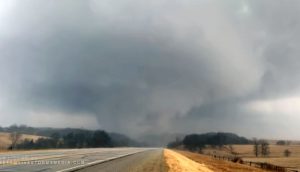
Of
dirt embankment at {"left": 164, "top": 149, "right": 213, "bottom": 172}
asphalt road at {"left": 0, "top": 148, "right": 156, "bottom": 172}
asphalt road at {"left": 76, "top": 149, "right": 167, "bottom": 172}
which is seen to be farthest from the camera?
dirt embankment at {"left": 164, "top": 149, "right": 213, "bottom": 172}

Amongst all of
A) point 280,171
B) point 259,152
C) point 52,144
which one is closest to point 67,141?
point 52,144

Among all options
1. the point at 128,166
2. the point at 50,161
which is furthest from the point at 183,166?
the point at 50,161

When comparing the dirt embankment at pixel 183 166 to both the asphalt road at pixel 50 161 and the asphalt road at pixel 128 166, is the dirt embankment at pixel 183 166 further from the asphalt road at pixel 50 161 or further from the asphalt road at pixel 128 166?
the asphalt road at pixel 50 161

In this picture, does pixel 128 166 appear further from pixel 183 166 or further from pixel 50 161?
pixel 183 166

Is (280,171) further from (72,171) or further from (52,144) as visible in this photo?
(52,144)

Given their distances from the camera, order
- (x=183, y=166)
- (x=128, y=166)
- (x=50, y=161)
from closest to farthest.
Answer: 1. (x=128, y=166)
2. (x=50, y=161)
3. (x=183, y=166)

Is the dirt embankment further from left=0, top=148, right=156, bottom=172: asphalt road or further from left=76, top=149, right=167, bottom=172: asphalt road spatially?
left=0, top=148, right=156, bottom=172: asphalt road

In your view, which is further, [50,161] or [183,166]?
[183,166]

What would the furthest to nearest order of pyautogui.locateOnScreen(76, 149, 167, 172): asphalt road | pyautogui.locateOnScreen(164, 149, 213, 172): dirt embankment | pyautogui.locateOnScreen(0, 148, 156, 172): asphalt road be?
pyautogui.locateOnScreen(164, 149, 213, 172): dirt embankment < pyautogui.locateOnScreen(76, 149, 167, 172): asphalt road < pyautogui.locateOnScreen(0, 148, 156, 172): asphalt road

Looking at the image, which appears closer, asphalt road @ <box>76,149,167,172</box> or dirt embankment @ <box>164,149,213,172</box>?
asphalt road @ <box>76,149,167,172</box>

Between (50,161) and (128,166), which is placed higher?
(50,161)

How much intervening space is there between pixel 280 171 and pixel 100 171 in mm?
46139

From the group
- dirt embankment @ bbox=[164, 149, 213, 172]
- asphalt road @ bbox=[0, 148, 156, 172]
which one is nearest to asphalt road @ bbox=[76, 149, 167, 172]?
asphalt road @ bbox=[0, 148, 156, 172]

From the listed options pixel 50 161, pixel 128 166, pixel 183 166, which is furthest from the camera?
pixel 183 166
